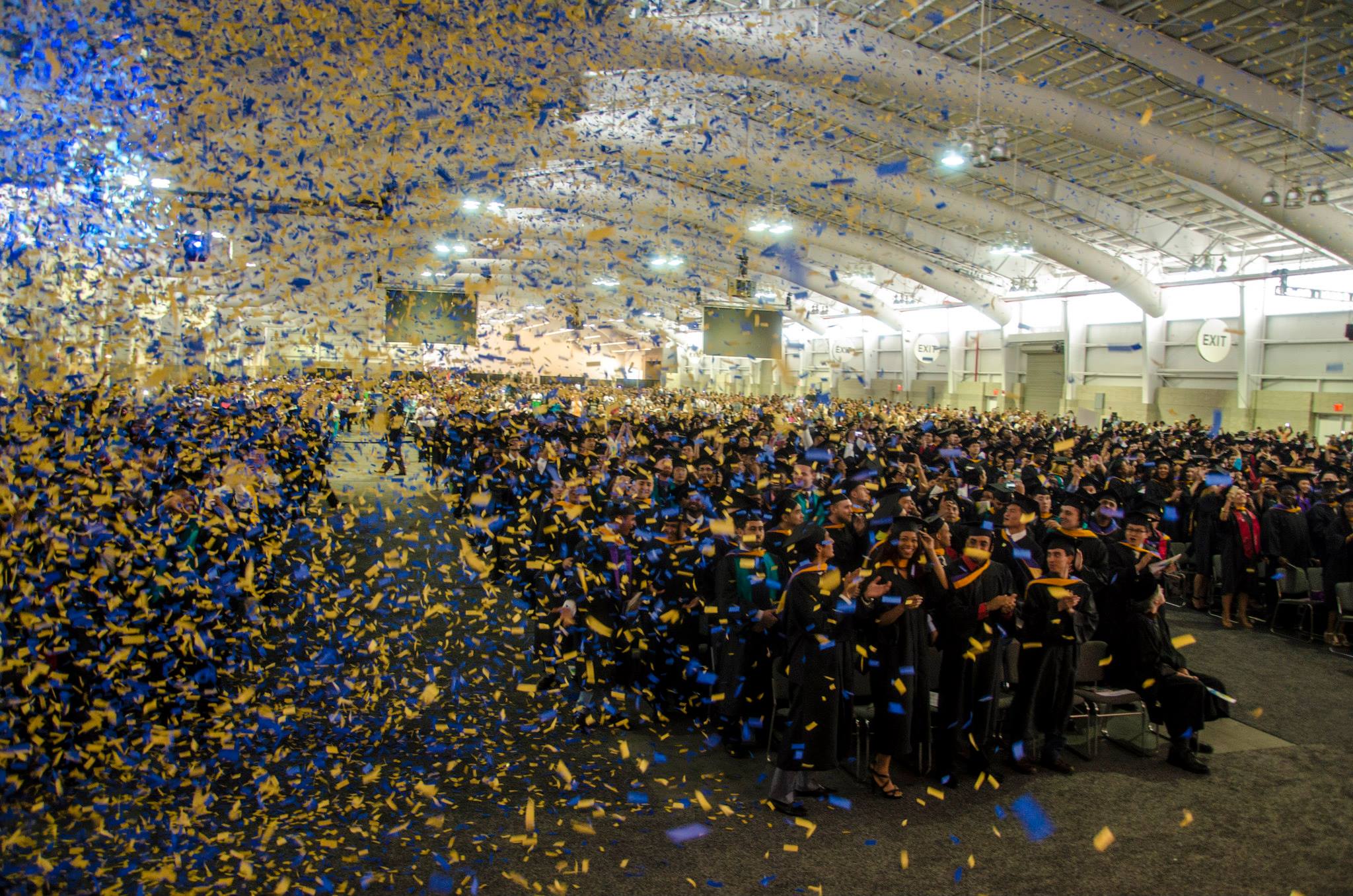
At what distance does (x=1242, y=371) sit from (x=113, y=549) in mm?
26017

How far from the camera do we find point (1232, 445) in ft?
48.7

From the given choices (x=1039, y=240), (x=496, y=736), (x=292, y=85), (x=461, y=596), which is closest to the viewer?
(x=496, y=736)

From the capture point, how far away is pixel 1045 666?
5.31 metres

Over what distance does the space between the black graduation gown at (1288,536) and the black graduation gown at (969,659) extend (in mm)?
4956

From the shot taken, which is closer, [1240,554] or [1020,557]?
[1020,557]

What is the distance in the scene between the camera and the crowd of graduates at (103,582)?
437cm

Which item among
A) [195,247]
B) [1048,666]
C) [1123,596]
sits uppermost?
[195,247]

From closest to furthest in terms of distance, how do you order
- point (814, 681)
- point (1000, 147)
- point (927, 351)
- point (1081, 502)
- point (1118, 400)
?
1. point (814, 681)
2. point (1081, 502)
3. point (1000, 147)
4. point (927, 351)
5. point (1118, 400)

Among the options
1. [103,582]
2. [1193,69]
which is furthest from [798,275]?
[103,582]

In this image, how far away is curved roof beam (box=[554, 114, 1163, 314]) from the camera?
15531 millimetres

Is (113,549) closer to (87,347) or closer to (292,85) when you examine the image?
(87,347)

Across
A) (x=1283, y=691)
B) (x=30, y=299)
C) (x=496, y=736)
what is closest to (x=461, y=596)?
(x=496, y=736)

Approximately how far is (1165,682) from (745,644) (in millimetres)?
2825

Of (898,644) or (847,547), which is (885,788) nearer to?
(898,644)
